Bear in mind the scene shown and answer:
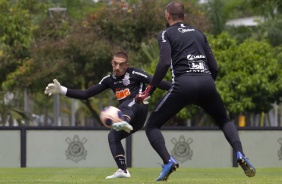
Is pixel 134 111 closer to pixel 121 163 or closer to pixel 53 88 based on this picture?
pixel 121 163

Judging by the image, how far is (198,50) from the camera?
39.7ft

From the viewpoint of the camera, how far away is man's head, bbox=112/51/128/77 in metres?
14.9

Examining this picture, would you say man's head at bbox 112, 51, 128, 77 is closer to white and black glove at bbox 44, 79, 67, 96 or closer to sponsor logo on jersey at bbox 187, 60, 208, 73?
white and black glove at bbox 44, 79, 67, 96

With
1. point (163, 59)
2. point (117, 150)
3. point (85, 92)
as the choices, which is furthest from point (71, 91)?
point (163, 59)

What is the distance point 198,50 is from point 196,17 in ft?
101

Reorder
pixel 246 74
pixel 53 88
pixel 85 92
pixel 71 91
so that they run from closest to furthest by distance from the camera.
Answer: pixel 53 88
pixel 71 91
pixel 85 92
pixel 246 74

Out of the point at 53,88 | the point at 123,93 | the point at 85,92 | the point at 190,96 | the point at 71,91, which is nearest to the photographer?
the point at 190,96

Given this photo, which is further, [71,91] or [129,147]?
[129,147]

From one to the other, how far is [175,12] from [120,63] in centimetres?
302

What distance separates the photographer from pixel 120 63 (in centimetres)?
1495

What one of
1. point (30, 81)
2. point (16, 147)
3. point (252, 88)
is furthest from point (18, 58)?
point (16, 147)

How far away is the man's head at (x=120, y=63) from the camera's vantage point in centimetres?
1488

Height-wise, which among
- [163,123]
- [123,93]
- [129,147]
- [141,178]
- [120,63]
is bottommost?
[129,147]

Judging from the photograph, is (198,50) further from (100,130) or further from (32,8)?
(32,8)
